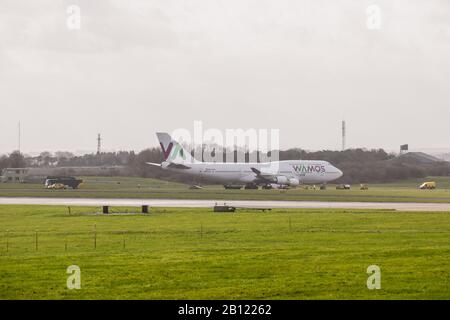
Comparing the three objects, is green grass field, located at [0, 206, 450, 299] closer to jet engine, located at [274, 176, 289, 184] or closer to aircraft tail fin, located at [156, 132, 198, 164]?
jet engine, located at [274, 176, 289, 184]

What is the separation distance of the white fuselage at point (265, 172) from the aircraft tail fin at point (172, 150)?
354 cm

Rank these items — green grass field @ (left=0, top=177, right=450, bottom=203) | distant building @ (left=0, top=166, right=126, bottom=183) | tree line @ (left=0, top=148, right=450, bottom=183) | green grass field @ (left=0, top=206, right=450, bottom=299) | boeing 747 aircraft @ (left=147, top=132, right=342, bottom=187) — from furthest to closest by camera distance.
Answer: tree line @ (left=0, top=148, right=450, bottom=183), distant building @ (left=0, top=166, right=126, bottom=183), boeing 747 aircraft @ (left=147, top=132, right=342, bottom=187), green grass field @ (left=0, top=177, right=450, bottom=203), green grass field @ (left=0, top=206, right=450, bottom=299)

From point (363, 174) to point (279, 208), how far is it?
9598cm

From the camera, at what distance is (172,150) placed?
12081 centimetres

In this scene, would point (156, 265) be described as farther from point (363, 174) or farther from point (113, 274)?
point (363, 174)

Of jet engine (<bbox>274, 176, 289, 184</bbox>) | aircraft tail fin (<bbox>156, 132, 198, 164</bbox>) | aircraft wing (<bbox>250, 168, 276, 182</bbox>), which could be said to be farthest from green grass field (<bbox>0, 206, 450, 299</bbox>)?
aircraft tail fin (<bbox>156, 132, 198, 164</bbox>)

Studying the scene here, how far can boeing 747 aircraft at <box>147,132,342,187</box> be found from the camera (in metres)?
113

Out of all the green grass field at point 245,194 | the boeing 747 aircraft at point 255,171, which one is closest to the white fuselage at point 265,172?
the boeing 747 aircraft at point 255,171

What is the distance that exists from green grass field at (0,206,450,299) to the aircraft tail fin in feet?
234

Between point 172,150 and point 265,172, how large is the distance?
48.2 ft

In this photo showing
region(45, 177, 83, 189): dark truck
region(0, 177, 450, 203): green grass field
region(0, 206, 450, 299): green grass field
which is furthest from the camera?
region(45, 177, 83, 189): dark truck

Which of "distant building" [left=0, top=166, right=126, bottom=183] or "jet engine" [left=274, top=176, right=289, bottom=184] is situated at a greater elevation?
"distant building" [left=0, top=166, right=126, bottom=183]

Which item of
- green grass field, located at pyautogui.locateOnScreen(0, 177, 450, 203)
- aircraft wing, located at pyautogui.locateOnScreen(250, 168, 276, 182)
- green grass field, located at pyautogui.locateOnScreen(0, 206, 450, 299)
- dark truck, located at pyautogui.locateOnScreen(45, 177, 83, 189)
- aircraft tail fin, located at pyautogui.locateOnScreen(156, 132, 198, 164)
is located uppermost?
aircraft tail fin, located at pyautogui.locateOnScreen(156, 132, 198, 164)

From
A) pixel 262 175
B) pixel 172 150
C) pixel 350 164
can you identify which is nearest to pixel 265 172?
pixel 262 175
